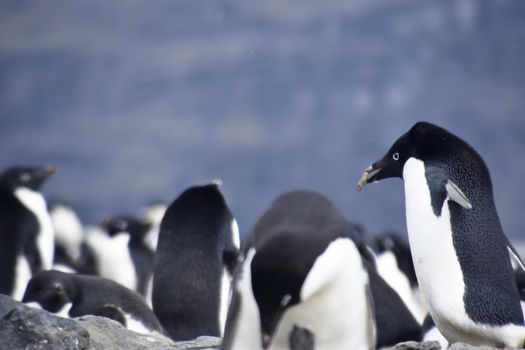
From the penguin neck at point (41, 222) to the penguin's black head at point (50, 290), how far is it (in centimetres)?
186

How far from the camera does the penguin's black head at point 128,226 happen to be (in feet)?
29.5

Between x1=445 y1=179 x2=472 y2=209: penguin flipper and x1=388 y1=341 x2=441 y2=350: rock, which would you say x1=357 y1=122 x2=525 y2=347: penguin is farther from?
x1=388 y1=341 x2=441 y2=350: rock

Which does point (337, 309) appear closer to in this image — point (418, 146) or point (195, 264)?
point (418, 146)

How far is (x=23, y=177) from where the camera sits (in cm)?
737

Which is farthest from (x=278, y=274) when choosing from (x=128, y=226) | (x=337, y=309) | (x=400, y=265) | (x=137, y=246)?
(x=128, y=226)

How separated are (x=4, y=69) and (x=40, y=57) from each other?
2.95 metres

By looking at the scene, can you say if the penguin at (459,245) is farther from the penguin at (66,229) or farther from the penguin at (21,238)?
the penguin at (66,229)

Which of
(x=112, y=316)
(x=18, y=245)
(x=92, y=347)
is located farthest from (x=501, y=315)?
(x=18, y=245)

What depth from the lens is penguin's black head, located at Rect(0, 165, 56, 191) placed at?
733 centimetres

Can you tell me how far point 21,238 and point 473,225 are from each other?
11.6 feet

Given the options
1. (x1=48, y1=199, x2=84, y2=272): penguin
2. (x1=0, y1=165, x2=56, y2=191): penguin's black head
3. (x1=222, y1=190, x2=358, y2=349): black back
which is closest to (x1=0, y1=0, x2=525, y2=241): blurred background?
(x1=48, y1=199, x2=84, y2=272): penguin

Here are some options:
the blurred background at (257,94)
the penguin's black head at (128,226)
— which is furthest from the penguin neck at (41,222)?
the blurred background at (257,94)

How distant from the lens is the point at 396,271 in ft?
25.1

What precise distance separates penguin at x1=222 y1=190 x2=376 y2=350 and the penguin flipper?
0.58 metres
